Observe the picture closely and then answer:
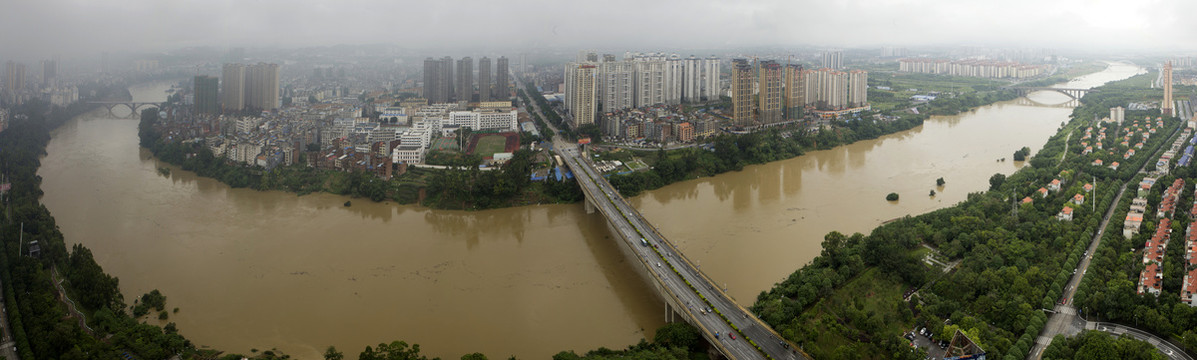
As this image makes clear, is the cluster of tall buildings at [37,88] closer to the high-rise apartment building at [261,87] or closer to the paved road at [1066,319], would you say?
the high-rise apartment building at [261,87]

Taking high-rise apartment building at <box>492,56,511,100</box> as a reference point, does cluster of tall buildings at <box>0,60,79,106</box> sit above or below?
below

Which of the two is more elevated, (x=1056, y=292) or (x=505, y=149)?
(x=505, y=149)

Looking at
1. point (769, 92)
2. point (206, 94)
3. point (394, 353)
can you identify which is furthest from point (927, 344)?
point (206, 94)

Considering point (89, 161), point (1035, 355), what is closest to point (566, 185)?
point (1035, 355)

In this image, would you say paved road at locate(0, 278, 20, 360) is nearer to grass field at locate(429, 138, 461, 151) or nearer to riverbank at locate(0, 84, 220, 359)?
riverbank at locate(0, 84, 220, 359)

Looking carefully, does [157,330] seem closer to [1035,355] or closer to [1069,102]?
[1035,355]

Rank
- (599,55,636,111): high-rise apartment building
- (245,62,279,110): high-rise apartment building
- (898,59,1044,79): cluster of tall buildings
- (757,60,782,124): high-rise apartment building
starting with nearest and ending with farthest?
(757,60,782,124): high-rise apartment building → (599,55,636,111): high-rise apartment building → (245,62,279,110): high-rise apartment building → (898,59,1044,79): cluster of tall buildings

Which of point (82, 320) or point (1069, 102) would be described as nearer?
point (82, 320)

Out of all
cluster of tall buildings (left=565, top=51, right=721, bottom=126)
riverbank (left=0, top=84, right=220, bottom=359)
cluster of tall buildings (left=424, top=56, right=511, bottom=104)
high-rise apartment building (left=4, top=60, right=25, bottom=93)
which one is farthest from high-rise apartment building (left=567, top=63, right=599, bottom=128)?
high-rise apartment building (left=4, top=60, right=25, bottom=93)
